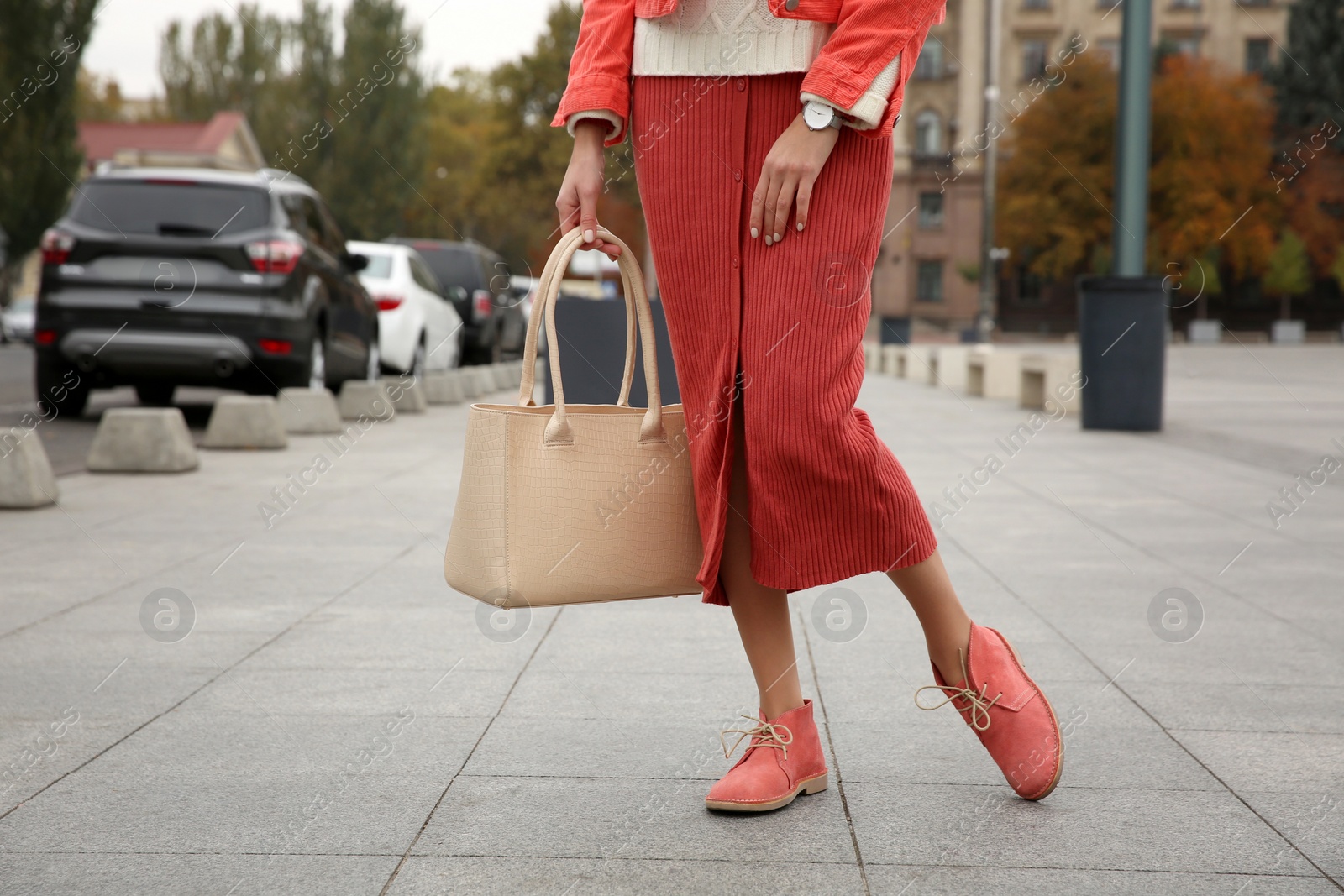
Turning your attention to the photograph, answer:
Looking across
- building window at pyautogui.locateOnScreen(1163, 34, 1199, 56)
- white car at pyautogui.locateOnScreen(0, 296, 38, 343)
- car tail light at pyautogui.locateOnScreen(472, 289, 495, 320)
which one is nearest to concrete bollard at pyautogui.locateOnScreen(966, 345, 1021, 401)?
car tail light at pyautogui.locateOnScreen(472, 289, 495, 320)

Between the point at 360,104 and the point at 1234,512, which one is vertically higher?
the point at 360,104

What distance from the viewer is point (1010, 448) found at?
9.59m

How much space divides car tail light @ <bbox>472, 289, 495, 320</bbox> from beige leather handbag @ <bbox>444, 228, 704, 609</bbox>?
53.1 ft

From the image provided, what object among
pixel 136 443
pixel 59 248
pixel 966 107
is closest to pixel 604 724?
pixel 136 443

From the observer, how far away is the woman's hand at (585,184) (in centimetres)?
245

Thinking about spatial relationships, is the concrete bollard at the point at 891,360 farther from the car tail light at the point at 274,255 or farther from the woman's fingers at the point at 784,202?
the woman's fingers at the point at 784,202

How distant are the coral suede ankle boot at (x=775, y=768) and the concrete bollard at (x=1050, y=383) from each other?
34.0 feet

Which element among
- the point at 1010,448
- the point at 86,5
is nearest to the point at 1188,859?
the point at 1010,448

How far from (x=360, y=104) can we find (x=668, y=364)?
4365 centimetres

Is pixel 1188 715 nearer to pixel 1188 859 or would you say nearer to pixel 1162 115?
pixel 1188 859

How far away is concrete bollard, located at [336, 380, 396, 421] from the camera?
11.2 metres

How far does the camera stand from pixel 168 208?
9219mm

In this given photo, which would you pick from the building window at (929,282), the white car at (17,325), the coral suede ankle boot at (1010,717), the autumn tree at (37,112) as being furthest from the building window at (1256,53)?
the coral suede ankle boot at (1010,717)

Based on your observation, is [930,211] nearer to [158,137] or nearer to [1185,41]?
[1185,41]
